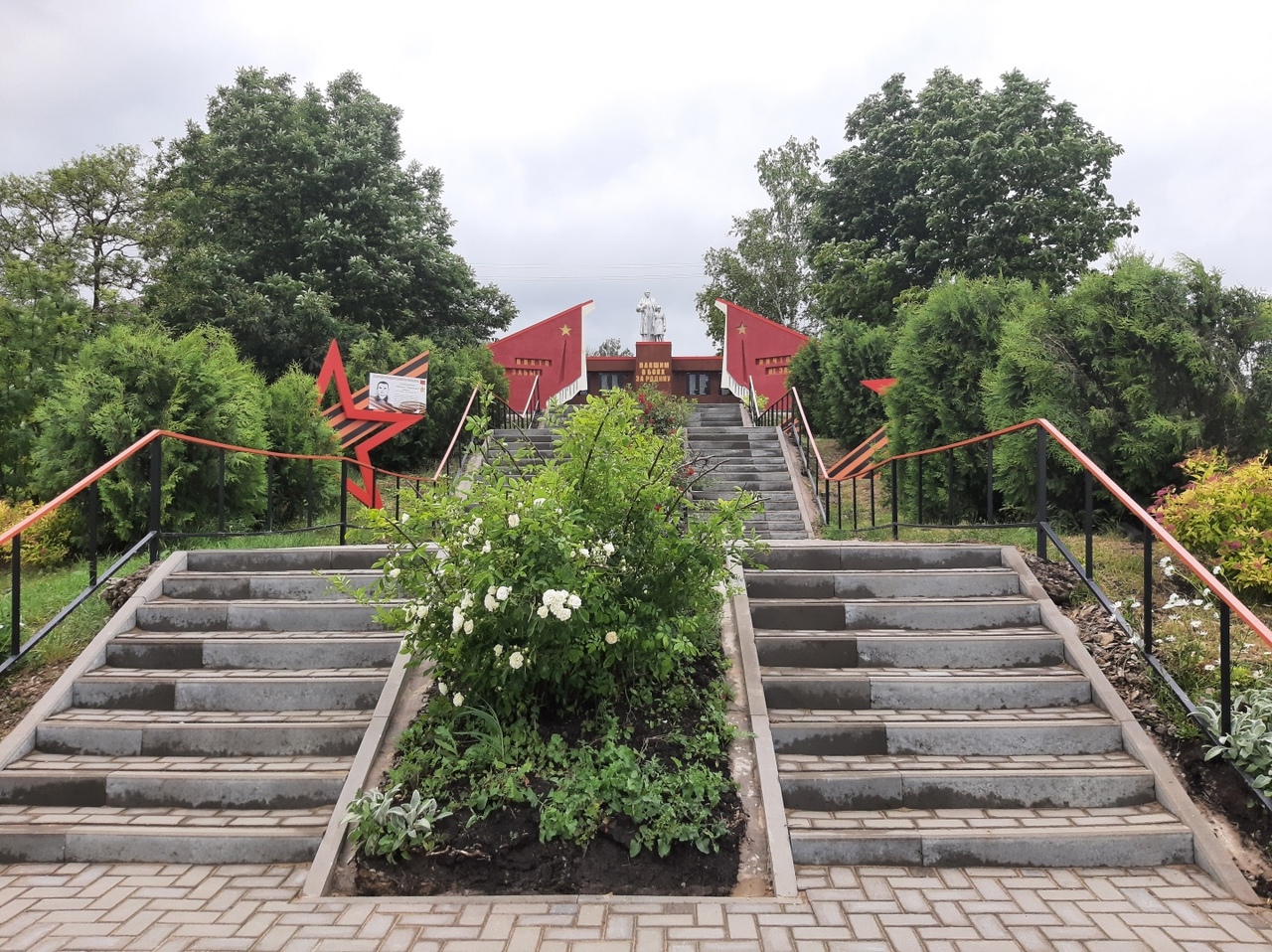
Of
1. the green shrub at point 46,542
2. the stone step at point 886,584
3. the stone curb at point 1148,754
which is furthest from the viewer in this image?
the green shrub at point 46,542

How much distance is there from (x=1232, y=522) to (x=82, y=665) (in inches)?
266

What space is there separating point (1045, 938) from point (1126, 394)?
5103 millimetres

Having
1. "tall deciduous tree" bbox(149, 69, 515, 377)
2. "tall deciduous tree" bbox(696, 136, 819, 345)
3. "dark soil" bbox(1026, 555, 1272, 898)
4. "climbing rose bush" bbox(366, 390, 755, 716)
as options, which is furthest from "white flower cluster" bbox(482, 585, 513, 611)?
"tall deciduous tree" bbox(696, 136, 819, 345)

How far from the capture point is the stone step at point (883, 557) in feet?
16.9

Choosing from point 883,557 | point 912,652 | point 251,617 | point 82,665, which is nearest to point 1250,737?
point 912,652

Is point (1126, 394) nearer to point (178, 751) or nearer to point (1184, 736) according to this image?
point (1184, 736)

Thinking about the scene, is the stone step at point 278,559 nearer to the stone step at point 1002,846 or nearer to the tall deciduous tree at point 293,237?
the stone step at point 1002,846

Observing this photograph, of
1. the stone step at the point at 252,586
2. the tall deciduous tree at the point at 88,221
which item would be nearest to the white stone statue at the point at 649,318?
the tall deciduous tree at the point at 88,221

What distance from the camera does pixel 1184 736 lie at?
358cm

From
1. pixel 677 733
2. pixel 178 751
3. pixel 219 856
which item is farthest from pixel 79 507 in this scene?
pixel 677 733

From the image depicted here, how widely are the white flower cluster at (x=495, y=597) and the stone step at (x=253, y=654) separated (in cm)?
148

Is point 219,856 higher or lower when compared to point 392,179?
lower

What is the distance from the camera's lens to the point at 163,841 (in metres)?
3.30

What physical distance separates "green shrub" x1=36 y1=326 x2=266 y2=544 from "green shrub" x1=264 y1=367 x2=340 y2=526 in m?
0.78
